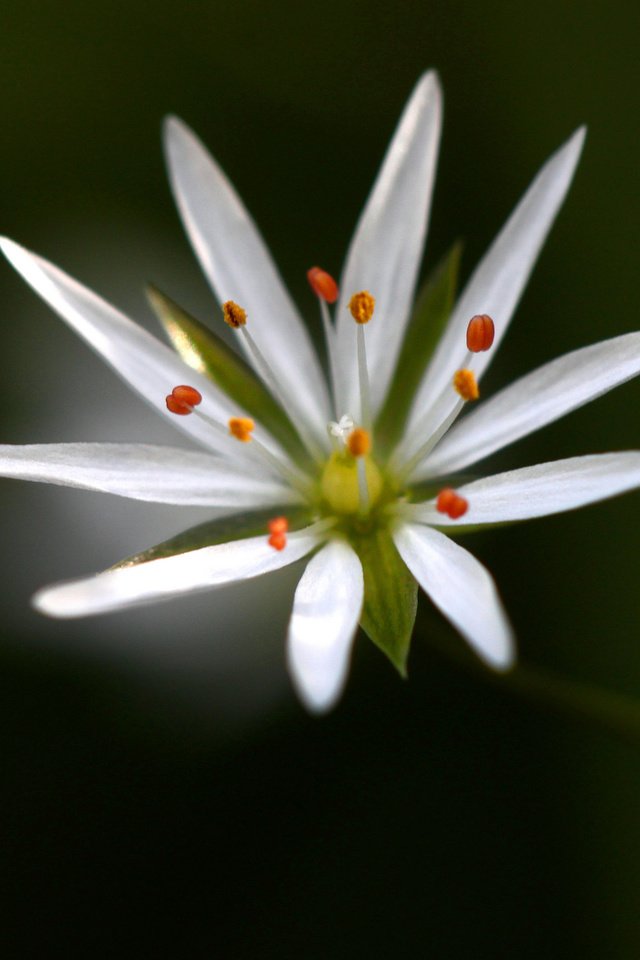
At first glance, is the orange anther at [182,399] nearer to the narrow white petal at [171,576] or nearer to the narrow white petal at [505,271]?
the narrow white petal at [171,576]

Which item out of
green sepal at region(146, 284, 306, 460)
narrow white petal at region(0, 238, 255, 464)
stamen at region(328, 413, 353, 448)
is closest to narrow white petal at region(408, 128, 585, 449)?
stamen at region(328, 413, 353, 448)

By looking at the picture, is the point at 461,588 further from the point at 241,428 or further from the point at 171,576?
the point at 241,428

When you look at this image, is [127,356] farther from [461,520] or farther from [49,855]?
[49,855]

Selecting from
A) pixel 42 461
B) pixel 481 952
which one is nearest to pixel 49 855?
pixel 481 952

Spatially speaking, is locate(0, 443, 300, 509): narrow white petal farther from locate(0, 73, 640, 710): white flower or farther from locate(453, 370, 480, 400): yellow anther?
locate(453, 370, 480, 400): yellow anther

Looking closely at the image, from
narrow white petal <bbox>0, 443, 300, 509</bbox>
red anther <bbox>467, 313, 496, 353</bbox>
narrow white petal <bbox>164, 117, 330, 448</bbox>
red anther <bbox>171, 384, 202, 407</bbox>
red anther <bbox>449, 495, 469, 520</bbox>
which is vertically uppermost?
narrow white petal <bbox>164, 117, 330, 448</bbox>
